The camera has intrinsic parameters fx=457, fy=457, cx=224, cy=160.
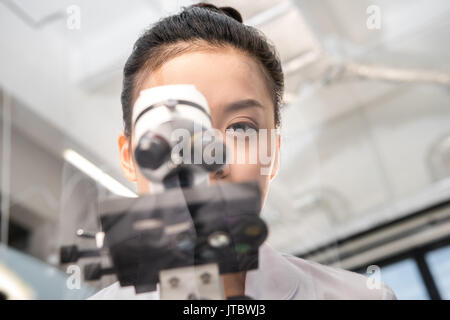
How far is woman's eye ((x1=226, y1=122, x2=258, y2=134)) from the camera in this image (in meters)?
0.51

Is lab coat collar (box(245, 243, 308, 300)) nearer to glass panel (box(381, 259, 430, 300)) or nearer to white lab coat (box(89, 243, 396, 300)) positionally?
white lab coat (box(89, 243, 396, 300))

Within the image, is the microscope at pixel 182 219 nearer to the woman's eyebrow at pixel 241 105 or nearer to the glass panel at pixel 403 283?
the woman's eyebrow at pixel 241 105

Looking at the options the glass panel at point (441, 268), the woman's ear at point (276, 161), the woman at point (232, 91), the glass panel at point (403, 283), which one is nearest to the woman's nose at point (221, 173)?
the woman at point (232, 91)

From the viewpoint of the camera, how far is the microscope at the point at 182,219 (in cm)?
44

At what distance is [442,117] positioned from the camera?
234 centimetres

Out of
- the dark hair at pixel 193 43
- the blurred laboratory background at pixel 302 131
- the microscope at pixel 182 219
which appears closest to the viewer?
the microscope at pixel 182 219

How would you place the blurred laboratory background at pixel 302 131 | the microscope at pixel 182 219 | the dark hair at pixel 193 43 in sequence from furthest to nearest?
the blurred laboratory background at pixel 302 131 → the dark hair at pixel 193 43 → the microscope at pixel 182 219

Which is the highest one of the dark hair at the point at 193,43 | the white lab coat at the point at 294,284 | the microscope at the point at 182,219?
the dark hair at the point at 193,43

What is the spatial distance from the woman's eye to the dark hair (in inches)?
3.6

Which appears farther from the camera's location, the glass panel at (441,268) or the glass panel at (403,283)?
the glass panel at (441,268)

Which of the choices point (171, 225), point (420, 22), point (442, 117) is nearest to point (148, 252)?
point (171, 225)

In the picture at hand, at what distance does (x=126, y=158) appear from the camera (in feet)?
1.80
